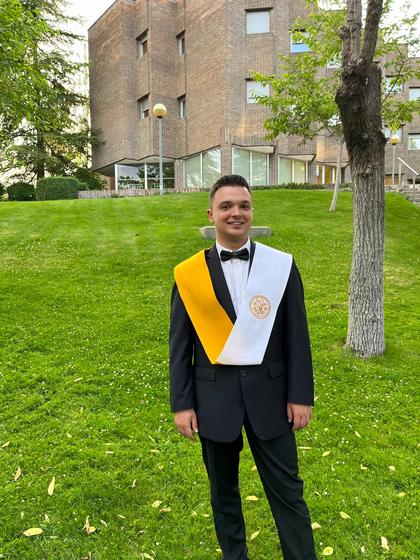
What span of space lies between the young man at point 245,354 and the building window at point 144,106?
26.9 meters

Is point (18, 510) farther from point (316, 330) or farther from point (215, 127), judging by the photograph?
point (215, 127)

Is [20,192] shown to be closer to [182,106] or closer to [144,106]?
[144,106]

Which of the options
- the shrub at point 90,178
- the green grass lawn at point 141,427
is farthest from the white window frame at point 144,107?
the green grass lawn at point 141,427

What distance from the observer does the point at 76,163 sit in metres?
31.0

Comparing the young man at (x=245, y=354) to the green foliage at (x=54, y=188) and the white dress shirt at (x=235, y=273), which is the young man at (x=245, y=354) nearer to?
the white dress shirt at (x=235, y=273)

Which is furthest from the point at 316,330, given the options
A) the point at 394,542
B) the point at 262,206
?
the point at 262,206

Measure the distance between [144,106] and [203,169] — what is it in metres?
6.21

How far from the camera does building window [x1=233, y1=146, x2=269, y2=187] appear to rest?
78.8ft

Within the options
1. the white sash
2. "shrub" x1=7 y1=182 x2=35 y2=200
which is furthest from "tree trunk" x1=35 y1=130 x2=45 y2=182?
the white sash

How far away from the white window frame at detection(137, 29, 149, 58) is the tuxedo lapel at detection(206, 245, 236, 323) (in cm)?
2870

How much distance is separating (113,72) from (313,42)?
20.8 metres

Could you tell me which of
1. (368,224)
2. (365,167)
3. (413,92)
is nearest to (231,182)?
(365,167)

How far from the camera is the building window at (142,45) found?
27.1 m

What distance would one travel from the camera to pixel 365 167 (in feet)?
17.6
